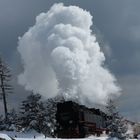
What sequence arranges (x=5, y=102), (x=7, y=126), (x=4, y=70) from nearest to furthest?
(x=7, y=126) → (x=5, y=102) → (x=4, y=70)

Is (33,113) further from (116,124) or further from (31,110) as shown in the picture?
(116,124)

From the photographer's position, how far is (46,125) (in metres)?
74.9

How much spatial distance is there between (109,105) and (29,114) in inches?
681

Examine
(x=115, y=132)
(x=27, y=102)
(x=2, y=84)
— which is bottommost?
(x=115, y=132)

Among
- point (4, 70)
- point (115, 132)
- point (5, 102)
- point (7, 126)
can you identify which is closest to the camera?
point (7, 126)

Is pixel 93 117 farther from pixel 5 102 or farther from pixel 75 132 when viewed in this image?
pixel 5 102

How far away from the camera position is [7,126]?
73875 mm

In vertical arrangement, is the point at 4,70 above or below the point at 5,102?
above

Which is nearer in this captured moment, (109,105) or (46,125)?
(46,125)

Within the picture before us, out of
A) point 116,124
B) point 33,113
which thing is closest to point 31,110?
point 33,113

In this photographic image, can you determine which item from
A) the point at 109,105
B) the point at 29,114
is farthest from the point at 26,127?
the point at 109,105

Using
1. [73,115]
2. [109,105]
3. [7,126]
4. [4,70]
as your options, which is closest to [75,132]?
[73,115]

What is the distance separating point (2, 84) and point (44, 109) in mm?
18827

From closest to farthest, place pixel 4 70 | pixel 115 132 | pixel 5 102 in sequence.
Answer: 1. pixel 115 132
2. pixel 5 102
3. pixel 4 70
